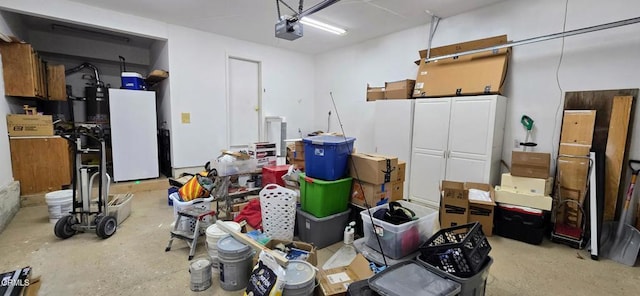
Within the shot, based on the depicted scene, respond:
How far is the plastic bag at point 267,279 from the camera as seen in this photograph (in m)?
1.50

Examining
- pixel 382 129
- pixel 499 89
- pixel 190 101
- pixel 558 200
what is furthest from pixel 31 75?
pixel 558 200

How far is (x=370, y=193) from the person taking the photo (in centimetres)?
265

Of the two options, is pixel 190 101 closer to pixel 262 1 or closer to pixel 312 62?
pixel 262 1

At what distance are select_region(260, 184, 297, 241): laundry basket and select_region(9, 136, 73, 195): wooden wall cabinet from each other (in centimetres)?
343

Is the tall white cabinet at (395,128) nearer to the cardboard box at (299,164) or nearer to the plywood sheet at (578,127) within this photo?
the cardboard box at (299,164)

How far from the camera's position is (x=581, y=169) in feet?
9.39

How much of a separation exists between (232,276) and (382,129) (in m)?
3.22

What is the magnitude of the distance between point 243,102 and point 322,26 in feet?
7.59

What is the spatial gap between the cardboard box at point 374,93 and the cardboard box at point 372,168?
7.00 ft

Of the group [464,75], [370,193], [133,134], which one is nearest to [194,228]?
[370,193]

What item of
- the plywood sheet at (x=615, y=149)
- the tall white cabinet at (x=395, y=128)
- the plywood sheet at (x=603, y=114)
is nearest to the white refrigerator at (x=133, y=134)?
the tall white cabinet at (x=395, y=128)

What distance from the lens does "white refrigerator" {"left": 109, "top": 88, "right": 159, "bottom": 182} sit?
4336 millimetres

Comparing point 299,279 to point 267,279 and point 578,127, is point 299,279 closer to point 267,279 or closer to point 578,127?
point 267,279

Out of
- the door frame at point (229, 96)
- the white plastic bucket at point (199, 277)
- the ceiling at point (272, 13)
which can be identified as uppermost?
the ceiling at point (272, 13)
